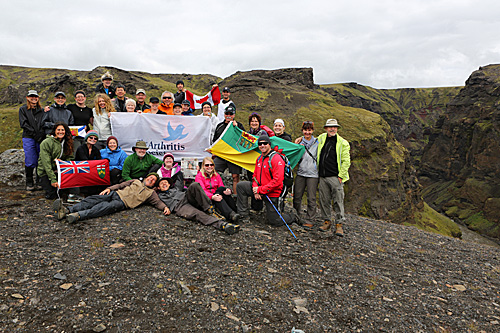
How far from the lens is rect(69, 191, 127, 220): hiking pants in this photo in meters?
7.93

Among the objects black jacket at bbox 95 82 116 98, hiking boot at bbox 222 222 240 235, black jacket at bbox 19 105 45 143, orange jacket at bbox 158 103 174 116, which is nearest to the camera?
hiking boot at bbox 222 222 240 235

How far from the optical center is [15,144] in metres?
44.3

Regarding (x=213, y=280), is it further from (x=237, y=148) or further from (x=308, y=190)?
(x=237, y=148)

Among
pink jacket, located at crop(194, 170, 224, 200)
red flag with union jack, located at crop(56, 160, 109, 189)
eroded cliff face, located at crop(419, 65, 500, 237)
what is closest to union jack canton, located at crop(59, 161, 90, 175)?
red flag with union jack, located at crop(56, 160, 109, 189)

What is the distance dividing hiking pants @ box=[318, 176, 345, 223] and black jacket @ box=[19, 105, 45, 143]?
10758 millimetres

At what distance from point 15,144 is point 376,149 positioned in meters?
63.5

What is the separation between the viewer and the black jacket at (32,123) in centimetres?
954

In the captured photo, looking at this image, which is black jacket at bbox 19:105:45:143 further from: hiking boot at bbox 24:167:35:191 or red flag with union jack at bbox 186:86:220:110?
red flag with union jack at bbox 186:86:220:110

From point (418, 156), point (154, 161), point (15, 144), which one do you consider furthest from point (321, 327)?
point (418, 156)

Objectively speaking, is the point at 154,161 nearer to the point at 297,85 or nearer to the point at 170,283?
the point at 170,283

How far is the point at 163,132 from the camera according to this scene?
40.1ft

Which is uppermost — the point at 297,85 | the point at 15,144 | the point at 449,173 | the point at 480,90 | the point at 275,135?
the point at 480,90

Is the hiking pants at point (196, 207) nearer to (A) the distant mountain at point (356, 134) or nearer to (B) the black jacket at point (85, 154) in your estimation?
(B) the black jacket at point (85, 154)

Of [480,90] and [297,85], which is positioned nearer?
[297,85]
